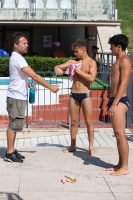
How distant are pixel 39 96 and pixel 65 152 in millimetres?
3518

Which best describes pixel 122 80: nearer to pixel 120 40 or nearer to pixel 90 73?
pixel 120 40

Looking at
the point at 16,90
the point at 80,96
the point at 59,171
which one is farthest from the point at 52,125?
the point at 59,171

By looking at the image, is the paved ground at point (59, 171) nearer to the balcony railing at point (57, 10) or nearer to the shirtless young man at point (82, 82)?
the shirtless young man at point (82, 82)

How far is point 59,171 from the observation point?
7215 mm

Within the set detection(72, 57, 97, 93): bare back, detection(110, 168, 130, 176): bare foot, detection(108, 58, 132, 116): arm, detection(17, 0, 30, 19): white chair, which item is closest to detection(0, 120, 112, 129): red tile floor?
detection(72, 57, 97, 93): bare back

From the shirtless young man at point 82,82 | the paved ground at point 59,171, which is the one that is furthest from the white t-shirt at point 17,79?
the paved ground at point 59,171

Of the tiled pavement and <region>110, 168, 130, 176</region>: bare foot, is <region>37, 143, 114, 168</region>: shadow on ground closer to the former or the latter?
the tiled pavement

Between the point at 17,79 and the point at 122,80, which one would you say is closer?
the point at 122,80

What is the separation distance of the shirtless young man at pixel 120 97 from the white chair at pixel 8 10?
13544 mm

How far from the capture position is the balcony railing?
65.9 feet

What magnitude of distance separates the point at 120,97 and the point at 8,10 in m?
14.1

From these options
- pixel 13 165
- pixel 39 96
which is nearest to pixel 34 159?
pixel 13 165

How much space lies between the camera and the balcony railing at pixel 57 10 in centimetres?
2008

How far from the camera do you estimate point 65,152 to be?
335 inches
